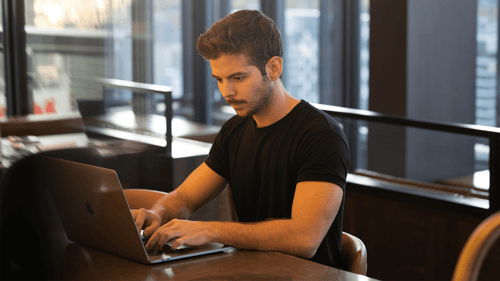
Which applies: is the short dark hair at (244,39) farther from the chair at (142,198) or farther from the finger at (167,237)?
the chair at (142,198)

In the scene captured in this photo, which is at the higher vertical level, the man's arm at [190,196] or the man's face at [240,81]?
the man's face at [240,81]

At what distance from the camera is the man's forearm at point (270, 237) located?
126 cm

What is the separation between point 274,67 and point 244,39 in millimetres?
120

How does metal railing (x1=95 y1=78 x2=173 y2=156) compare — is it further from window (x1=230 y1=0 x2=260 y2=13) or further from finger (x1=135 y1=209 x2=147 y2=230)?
finger (x1=135 y1=209 x2=147 y2=230)

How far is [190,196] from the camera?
168 centimetres

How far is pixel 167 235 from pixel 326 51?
16.9ft

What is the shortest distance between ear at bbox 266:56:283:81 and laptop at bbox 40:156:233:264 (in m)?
0.49

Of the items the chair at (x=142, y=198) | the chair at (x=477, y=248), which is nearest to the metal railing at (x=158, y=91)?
the chair at (x=142, y=198)

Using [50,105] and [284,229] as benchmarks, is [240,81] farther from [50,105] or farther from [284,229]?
[50,105]

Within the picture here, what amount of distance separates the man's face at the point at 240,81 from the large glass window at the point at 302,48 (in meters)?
4.72

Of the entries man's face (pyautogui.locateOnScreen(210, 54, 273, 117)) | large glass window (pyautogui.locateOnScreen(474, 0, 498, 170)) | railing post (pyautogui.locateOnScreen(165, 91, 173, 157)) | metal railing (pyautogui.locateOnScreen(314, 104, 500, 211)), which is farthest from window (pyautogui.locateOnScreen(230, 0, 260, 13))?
man's face (pyautogui.locateOnScreen(210, 54, 273, 117))

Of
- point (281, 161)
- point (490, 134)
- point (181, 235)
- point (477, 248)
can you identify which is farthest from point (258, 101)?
point (490, 134)

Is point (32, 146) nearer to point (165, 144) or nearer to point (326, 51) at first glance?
point (165, 144)

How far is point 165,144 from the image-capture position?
4.26m
